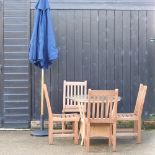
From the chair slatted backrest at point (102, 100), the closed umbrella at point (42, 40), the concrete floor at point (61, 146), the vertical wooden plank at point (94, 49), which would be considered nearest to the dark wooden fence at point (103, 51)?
the vertical wooden plank at point (94, 49)

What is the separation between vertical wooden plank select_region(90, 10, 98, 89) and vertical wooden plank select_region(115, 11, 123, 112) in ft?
1.23

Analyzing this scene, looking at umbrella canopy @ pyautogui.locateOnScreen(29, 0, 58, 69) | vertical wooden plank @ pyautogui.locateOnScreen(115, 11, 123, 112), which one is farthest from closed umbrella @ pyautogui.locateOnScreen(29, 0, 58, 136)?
vertical wooden plank @ pyautogui.locateOnScreen(115, 11, 123, 112)

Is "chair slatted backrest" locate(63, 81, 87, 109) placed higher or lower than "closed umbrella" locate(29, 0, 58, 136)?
lower

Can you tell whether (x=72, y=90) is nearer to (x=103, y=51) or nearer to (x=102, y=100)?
(x=103, y=51)

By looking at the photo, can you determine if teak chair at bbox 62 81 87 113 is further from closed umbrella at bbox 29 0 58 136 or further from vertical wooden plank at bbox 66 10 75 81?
closed umbrella at bbox 29 0 58 136

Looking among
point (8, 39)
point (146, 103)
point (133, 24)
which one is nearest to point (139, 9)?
point (133, 24)

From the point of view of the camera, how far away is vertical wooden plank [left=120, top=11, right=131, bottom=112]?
9.23 metres

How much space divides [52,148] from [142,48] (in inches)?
112

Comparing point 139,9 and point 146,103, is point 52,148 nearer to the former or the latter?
point 146,103

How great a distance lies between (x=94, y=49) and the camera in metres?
9.22

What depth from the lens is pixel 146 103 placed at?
9.27 m

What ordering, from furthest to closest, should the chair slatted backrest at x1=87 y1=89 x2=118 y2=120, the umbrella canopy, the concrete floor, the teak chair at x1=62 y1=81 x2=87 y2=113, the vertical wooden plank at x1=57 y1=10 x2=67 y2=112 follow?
the vertical wooden plank at x1=57 y1=10 x2=67 y2=112 → the teak chair at x1=62 y1=81 x2=87 y2=113 → the umbrella canopy → the concrete floor → the chair slatted backrest at x1=87 y1=89 x2=118 y2=120

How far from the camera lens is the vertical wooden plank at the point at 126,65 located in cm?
923

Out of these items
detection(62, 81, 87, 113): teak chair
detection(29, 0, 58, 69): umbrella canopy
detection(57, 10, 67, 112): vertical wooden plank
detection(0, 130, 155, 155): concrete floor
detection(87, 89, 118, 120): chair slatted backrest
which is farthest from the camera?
detection(57, 10, 67, 112): vertical wooden plank
